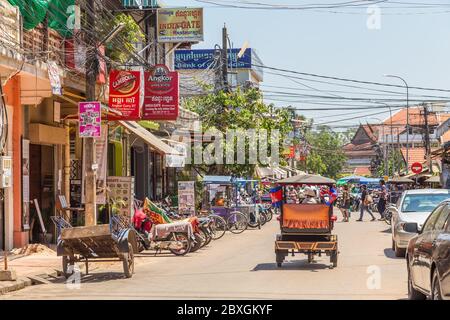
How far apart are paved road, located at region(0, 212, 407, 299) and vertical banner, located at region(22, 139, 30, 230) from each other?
347cm

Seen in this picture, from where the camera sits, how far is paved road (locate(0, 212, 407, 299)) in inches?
530

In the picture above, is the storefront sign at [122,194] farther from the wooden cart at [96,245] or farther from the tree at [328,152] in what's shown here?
the tree at [328,152]

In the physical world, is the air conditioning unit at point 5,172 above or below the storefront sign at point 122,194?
above

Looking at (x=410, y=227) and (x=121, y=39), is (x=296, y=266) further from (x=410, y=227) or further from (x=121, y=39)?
(x=121, y=39)

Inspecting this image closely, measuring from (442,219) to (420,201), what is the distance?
1194 cm

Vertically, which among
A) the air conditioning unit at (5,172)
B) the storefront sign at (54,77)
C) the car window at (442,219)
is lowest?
the car window at (442,219)

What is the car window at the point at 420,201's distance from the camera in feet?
73.4

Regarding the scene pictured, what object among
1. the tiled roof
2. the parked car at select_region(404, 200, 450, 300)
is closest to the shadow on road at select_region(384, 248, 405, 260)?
the parked car at select_region(404, 200, 450, 300)

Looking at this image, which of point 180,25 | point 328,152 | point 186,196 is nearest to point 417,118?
point 328,152

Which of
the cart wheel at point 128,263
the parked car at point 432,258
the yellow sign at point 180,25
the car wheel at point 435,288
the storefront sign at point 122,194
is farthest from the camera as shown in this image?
the yellow sign at point 180,25

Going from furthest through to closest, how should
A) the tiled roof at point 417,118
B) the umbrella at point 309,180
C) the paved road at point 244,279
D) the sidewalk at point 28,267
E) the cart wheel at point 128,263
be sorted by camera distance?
the tiled roof at point 417,118 < the umbrella at point 309,180 < the cart wheel at point 128,263 < the sidewalk at point 28,267 < the paved road at point 244,279

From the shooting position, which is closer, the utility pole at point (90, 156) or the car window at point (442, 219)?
the car window at point (442, 219)

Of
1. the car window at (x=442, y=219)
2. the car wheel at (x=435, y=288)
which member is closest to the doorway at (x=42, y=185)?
the car window at (x=442, y=219)
